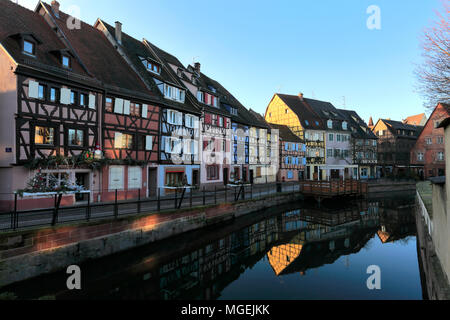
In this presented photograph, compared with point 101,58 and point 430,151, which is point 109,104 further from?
point 430,151

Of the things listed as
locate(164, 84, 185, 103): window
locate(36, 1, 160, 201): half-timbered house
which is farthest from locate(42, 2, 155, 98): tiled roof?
locate(164, 84, 185, 103): window

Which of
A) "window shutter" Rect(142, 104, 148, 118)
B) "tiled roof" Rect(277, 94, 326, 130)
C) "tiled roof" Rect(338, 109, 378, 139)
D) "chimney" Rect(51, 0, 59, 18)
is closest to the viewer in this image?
"chimney" Rect(51, 0, 59, 18)

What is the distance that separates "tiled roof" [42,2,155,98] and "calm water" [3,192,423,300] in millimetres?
11684

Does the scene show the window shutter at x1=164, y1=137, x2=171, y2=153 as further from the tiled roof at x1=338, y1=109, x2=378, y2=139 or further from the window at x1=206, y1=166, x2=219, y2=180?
the tiled roof at x1=338, y1=109, x2=378, y2=139

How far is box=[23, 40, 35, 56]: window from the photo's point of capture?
521 inches

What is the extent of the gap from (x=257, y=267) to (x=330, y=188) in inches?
697

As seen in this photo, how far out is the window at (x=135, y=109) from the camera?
59.2ft

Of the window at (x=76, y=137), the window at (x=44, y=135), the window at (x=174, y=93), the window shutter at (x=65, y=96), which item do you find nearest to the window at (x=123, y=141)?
the window at (x=76, y=137)

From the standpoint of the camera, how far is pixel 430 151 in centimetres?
4400

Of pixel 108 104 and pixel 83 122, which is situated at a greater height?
pixel 108 104
